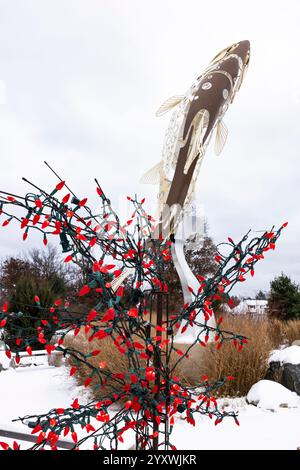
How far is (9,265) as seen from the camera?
2311cm

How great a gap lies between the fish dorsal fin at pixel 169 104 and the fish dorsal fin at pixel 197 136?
31.5 inches

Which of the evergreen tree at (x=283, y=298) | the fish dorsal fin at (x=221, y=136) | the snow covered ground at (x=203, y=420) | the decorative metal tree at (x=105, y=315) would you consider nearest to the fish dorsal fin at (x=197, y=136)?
the fish dorsal fin at (x=221, y=136)

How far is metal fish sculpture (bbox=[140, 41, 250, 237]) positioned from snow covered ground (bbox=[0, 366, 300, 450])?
99.0 inches

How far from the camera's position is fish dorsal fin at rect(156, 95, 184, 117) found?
6.26 meters

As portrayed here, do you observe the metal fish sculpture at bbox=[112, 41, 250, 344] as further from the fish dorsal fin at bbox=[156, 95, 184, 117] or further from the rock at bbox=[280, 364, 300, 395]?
the rock at bbox=[280, 364, 300, 395]

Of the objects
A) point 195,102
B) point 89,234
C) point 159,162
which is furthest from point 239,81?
point 89,234

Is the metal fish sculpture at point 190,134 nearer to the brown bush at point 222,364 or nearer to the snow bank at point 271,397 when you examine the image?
the brown bush at point 222,364

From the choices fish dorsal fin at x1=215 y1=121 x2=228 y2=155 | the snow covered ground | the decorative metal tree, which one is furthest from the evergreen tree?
the decorative metal tree

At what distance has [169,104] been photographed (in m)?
6.36

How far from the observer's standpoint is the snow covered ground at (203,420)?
2867mm

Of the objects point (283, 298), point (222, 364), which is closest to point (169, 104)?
point (222, 364)

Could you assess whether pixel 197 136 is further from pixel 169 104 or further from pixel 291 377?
pixel 291 377

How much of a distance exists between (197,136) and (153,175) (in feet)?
3.18

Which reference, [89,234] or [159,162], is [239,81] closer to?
[159,162]
